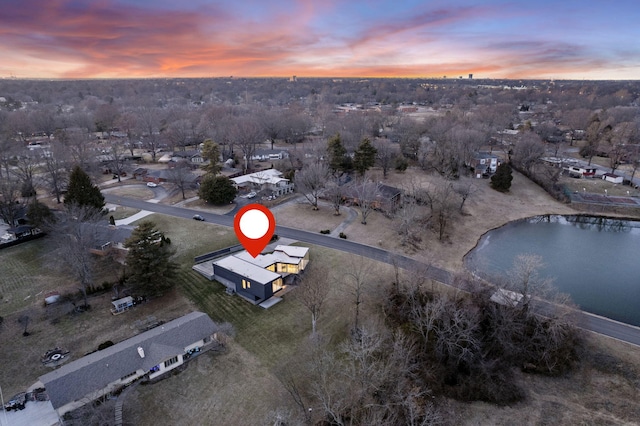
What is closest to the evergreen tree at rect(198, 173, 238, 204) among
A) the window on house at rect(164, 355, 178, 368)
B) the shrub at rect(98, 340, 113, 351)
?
the shrub at rect(98, 340, 113, 351)

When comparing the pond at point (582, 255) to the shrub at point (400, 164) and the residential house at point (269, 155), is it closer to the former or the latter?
the shrub at point (400, 164)

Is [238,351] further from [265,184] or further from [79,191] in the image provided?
[265,184]

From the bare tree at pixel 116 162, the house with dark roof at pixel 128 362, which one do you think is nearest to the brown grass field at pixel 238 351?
the house with dark roof at pixel 128 362

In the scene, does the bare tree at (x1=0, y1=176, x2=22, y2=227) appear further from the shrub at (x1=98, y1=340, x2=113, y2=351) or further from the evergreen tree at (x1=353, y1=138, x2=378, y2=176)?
the evergreen tree at (x1=353, y1=138, x2=378, y2=176)

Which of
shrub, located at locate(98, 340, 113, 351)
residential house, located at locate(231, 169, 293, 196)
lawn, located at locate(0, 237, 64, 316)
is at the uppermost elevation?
residential house, located at locate(231, 169, 293, 196)

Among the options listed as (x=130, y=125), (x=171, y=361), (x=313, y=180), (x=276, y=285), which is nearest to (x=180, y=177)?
(x=313, y=180)
